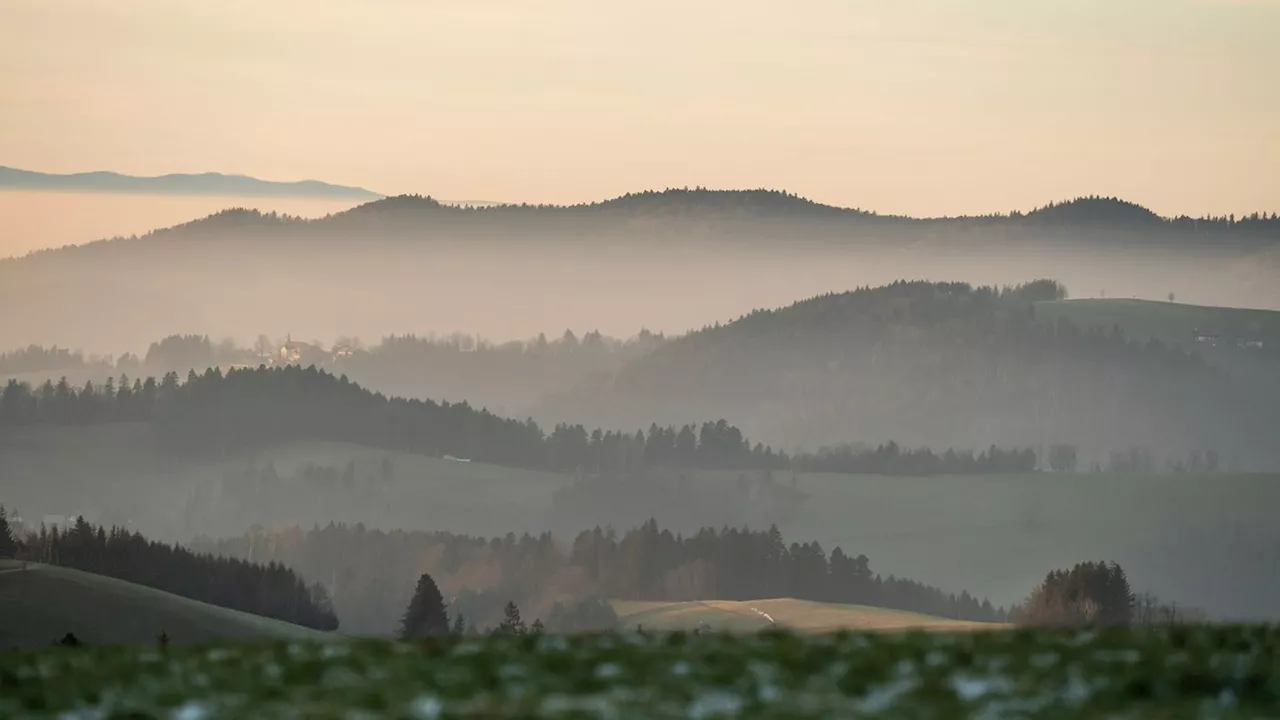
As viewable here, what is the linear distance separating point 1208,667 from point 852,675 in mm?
5418

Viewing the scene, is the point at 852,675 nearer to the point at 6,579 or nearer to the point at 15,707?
the point at 15,707

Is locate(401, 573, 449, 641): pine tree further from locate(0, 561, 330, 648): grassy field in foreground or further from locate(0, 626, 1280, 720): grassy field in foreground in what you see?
locate(0, 626, 1280, 720): grassy field in foreground

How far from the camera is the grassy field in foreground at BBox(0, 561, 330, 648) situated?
142625 millimetres

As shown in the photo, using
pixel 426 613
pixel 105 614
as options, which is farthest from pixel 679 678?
pixel 426 613

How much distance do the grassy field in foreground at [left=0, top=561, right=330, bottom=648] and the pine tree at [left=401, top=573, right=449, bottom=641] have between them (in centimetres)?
1089

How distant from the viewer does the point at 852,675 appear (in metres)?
28.4

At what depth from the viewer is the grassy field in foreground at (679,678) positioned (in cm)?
2569

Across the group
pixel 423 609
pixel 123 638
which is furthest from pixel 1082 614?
pixel 123 638

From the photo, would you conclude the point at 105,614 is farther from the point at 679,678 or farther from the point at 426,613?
the point at 679,678

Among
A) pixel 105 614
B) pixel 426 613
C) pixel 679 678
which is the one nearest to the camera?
pixel 679 678

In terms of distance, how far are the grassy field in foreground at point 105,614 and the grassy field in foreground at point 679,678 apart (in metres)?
110

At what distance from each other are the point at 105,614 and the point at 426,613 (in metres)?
28.7

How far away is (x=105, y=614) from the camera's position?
151125mm

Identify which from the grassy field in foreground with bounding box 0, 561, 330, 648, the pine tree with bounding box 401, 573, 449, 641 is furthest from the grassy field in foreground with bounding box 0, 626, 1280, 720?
the pine tree with bounding box 401, 573, 449, 641
